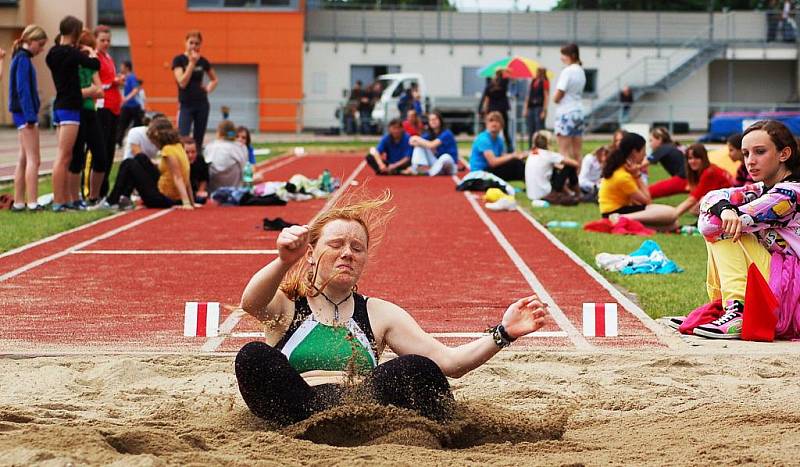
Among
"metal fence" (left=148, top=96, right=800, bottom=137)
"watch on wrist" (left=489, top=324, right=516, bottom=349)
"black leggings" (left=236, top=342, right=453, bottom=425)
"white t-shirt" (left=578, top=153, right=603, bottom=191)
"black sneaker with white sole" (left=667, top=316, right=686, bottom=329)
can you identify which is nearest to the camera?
"black leggings" (left=236, top=342, right=453, bottom=425)

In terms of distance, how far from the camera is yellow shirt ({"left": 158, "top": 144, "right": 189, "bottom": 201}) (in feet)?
49.6

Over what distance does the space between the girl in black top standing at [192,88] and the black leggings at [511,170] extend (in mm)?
4380

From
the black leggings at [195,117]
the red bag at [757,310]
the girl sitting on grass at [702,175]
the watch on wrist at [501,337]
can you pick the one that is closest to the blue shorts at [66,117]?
the black leggings at [195,117]

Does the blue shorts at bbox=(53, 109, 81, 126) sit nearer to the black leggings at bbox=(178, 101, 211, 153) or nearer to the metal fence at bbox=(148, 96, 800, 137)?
the black leggings at bbox=(178, 101, 211, 153)

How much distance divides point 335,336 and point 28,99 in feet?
33.2

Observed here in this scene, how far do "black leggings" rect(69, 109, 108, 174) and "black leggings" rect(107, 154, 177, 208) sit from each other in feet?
0.97

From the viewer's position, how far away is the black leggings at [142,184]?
15359mm

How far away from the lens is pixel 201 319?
276 inches

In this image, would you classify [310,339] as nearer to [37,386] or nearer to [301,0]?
[37,386]

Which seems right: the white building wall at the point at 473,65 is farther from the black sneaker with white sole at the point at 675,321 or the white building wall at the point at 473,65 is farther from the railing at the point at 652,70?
the black sneaker with white sole at the point at 675,321

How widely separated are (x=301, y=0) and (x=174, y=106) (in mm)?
7350

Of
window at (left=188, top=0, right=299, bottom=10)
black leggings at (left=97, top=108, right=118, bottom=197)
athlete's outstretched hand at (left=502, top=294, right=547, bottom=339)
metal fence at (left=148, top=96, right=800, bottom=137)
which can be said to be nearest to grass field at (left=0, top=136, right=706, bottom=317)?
black leggings at (left=97, top=108, right=118, bottom=197)

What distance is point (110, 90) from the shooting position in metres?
15.7

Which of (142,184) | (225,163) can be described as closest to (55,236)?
Result: (142,184)
